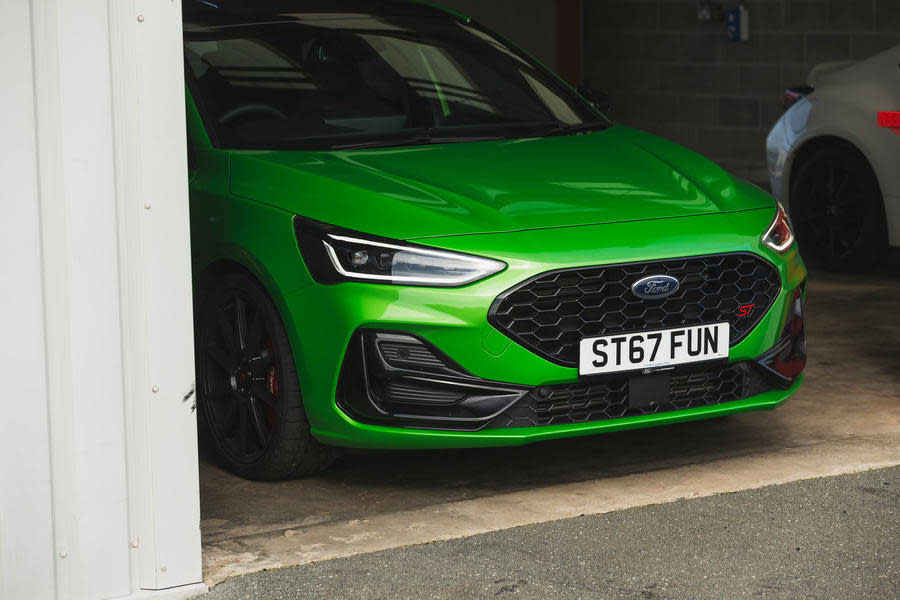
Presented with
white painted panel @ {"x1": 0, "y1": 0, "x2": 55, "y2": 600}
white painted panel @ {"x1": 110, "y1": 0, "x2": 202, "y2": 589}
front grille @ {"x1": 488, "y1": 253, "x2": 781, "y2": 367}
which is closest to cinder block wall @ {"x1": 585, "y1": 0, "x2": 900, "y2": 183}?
front grille @ {"x1": 488, "y1": 253, "x2": 781, "y2": 367}

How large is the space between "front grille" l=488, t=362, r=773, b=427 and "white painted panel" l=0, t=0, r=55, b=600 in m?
1.36

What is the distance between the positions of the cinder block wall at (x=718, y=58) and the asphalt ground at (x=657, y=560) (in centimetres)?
799

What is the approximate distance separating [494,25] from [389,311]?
10305 mm

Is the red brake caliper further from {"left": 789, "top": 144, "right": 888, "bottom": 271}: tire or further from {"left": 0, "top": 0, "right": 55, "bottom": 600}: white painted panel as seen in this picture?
{"left": 0, "top": 0, "right": 55, "bottom": 600}: white painted panel

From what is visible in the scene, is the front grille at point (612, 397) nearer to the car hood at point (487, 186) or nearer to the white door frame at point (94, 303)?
the car hood at point (487, 186)

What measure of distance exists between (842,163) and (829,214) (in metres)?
0.32

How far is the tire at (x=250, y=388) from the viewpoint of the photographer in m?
4.48

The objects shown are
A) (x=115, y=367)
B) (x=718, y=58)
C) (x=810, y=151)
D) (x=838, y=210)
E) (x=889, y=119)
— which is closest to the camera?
(x=115, y=367)

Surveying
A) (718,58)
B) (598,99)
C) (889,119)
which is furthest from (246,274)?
(718,58)

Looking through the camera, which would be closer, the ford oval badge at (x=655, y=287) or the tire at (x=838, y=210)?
the ford oval badge at (x=655, y=287)

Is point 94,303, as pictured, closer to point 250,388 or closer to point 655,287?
point 250,388

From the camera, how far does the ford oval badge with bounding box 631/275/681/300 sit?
172 inches

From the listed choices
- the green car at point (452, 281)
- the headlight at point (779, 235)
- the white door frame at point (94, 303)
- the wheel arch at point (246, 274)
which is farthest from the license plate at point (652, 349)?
the white door frame at point (94, 303)

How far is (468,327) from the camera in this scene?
4.20m
